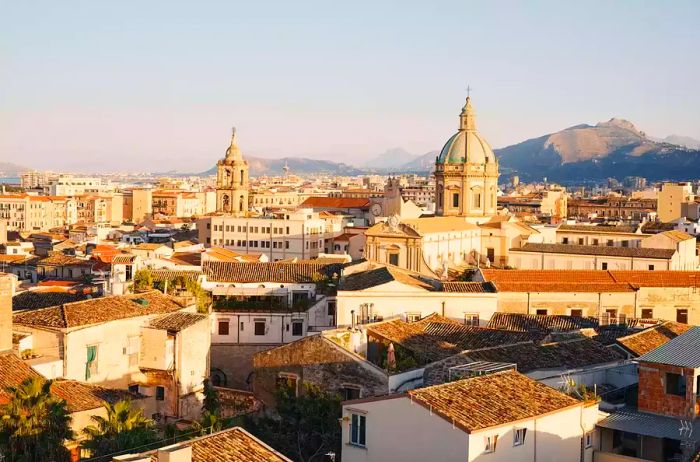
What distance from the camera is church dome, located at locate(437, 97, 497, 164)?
232 feet

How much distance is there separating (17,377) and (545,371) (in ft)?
36.7

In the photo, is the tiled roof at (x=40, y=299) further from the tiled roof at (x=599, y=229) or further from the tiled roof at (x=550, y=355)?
the tiled roof at (x=599, y=229)

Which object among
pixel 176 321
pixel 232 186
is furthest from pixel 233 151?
pixel 176 321

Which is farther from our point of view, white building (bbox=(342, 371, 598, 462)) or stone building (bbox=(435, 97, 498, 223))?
stone building (bbox=(435, 97, 498, 223))

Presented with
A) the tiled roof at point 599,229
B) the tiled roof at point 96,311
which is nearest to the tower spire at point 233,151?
the tiled roof at point 599,229

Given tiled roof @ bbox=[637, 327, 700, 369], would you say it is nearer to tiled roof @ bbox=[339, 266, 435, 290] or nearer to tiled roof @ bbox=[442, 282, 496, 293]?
tiled roof @ bbox=[339, 266, 435, 290]

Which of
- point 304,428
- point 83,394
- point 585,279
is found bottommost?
point 304,428

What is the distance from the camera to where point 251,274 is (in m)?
37.6

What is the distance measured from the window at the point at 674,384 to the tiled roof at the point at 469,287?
15.7 m

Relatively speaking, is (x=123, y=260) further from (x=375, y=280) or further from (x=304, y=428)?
(x=304, y=428)

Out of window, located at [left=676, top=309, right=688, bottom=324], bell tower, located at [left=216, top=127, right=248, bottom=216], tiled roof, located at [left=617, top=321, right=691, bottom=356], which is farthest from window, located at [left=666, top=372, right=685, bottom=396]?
bell tower, located at [left=216, top=127, right=248, bottom=216]

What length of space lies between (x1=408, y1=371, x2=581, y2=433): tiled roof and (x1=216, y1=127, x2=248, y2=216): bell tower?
227 ft

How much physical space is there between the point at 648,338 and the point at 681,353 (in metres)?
6.95

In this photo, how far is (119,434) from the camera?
1745 centimetres
